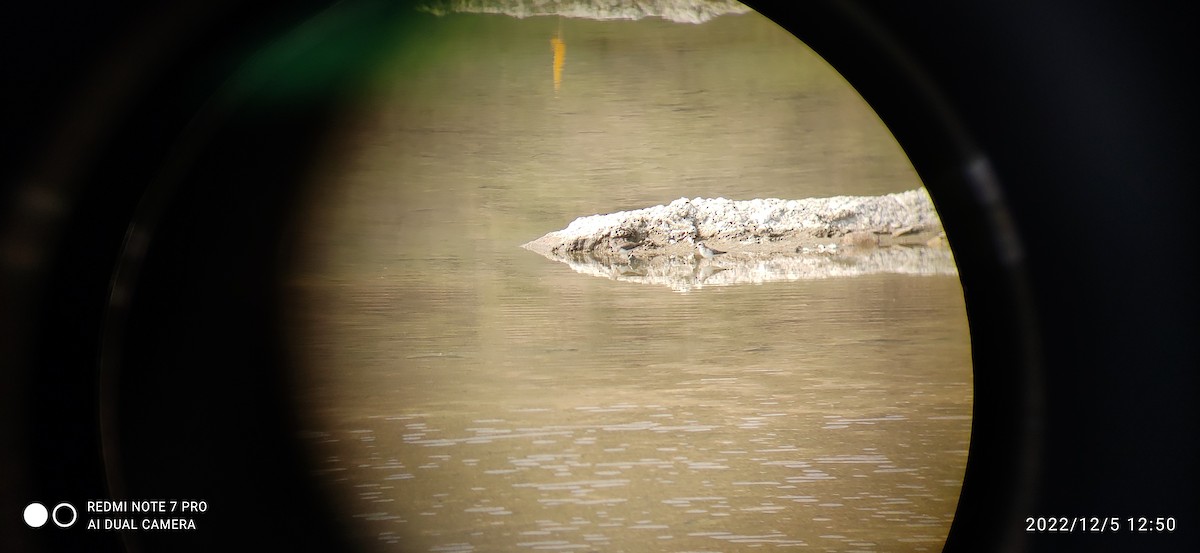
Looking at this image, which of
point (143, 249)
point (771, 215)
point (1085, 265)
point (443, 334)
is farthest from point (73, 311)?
point (1085, 265)

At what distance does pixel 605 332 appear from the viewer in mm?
432

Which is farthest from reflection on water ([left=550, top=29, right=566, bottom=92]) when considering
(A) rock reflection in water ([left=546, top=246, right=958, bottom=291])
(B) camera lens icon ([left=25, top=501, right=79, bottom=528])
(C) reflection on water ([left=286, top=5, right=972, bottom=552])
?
(B) camera lens icon ([left=25, top=501, right=79, bottom=528])

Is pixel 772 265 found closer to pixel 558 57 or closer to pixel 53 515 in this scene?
pixel 558 57

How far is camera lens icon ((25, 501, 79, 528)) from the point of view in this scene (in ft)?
1.14

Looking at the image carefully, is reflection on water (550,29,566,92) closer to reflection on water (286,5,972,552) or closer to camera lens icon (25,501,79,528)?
reflection on water (286,5,972,552)

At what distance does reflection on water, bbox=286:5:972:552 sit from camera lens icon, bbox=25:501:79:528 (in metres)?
0.12

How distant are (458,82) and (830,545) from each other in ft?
1.31

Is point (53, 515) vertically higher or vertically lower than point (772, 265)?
lower

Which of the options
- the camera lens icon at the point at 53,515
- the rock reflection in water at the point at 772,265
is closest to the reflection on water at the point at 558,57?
the rock reflection in water at the point at 772,265
